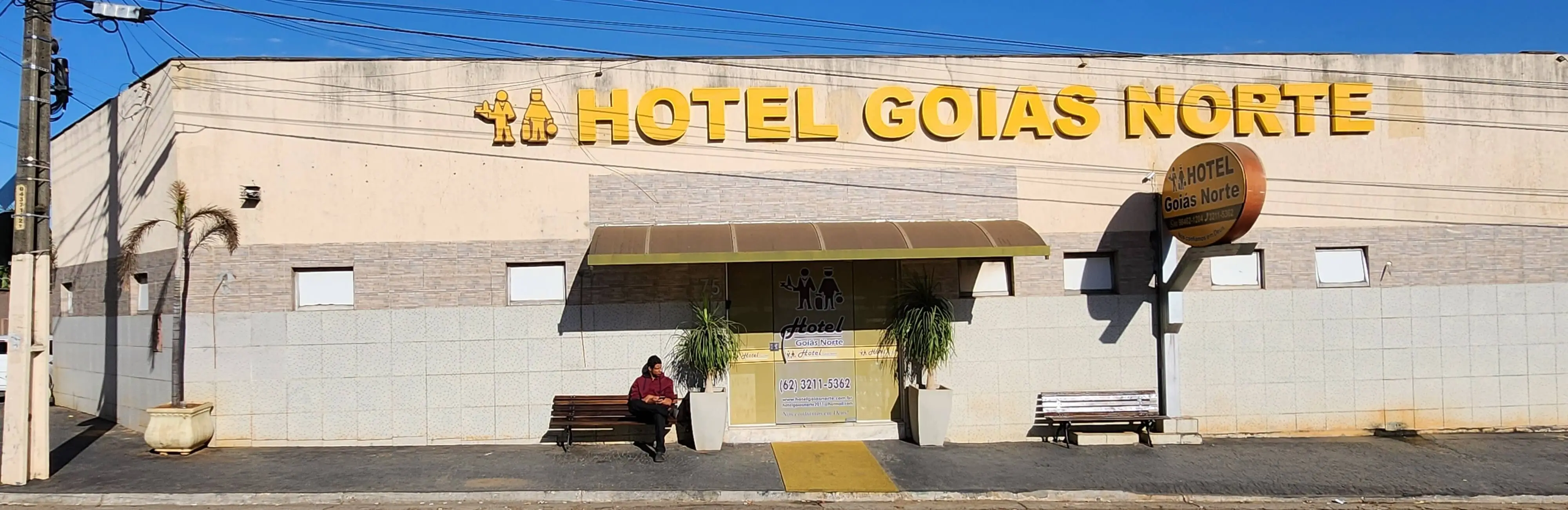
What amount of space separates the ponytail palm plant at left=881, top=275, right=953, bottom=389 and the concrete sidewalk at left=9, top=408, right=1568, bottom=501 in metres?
0.98

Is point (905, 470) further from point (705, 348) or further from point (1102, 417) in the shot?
point (1102, 417)

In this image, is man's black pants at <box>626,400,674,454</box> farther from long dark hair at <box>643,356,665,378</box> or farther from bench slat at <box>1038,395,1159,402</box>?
bench slat at <box>1038,395,1159,402</box>

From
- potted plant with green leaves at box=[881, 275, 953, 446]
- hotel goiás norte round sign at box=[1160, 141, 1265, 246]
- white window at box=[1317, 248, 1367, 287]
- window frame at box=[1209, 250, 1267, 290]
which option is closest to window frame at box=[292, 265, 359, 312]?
potted plant with green leaves at box=[881, 275, 953, 446]

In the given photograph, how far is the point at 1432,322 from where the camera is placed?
12.4 meters

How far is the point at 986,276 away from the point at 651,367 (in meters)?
4.46

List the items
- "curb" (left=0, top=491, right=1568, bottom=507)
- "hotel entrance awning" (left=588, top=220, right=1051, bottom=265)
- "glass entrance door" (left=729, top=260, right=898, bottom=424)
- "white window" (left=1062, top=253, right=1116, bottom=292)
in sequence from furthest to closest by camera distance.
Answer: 1. "white window" (left=1062, top=253, right=1116, bottom=292)
2. "glass entrance door" (left=729, top=260, right=898, bottom=424)
3. "hotel entrance awning" (left=588, top=220, right=1051, bottom=265)
4. "curb" (left=0, top=491, right=1568, bottom=507)

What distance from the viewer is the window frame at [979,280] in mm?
12133

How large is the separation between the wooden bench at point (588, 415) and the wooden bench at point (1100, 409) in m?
5.00

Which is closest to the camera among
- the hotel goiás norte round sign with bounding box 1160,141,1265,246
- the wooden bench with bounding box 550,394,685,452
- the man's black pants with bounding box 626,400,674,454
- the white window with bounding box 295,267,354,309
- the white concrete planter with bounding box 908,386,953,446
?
the hotel goiás norte round sign with bounding box 1160,141,1265,246

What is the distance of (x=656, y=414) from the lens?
1094 cm

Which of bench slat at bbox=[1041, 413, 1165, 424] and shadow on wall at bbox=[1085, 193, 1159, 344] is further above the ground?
shadow on wall at bbox=[1085, 193, 1159, 344]

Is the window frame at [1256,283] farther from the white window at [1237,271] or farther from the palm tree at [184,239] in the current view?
the palm tree at [184,239]

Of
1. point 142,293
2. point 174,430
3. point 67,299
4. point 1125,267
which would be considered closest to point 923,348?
point 1125,267

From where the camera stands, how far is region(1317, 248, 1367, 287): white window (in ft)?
40.8
